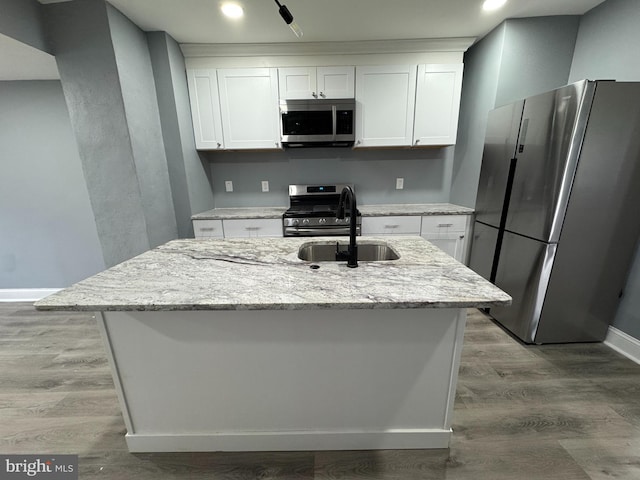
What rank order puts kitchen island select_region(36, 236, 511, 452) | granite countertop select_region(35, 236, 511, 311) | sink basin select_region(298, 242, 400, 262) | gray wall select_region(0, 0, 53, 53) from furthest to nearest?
gray wall select_region(0, 0, 53, 53), sink basin select_region(298, 242, 400, 262), kitchen island select_region(36, 236, 511, 452), granite countertop select_region(35, 236, 511, 311)

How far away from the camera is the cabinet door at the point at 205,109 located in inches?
104

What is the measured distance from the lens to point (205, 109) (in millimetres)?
2711

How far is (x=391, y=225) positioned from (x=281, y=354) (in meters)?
2.02

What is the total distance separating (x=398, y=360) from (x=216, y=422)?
36.6 inches

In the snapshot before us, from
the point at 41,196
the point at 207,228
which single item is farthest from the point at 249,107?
the point at 41,196

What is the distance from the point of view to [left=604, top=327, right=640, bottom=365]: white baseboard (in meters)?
1.84

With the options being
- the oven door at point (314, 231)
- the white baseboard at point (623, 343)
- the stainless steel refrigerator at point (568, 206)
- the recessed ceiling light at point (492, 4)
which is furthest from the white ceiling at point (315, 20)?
the white baseboard at point (623, 343)

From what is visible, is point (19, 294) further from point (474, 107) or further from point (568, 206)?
point (474, 107)

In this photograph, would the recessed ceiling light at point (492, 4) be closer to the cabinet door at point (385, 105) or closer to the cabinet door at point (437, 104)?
the cabinet door at point (437, 104)

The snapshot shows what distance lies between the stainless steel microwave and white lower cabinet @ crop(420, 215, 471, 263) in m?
1.23

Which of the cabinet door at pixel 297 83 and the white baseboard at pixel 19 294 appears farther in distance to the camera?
the white baseboard at pixel 19 294

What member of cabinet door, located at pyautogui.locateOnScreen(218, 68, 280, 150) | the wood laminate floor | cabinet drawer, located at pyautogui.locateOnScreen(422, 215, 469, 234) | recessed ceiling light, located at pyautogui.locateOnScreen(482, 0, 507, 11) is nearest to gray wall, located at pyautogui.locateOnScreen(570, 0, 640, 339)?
the wood laminate floor

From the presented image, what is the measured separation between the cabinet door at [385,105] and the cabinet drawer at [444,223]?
2.87 ft

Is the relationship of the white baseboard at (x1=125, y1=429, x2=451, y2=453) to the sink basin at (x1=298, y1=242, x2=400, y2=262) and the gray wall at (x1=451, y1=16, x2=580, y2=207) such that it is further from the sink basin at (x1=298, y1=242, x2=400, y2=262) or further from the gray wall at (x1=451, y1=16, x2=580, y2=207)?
the gray wall at (x1=451, y1=16, x2=580, y2=207)
